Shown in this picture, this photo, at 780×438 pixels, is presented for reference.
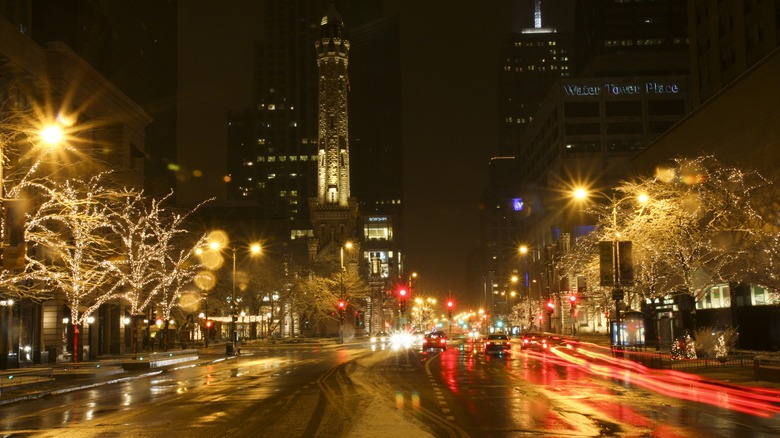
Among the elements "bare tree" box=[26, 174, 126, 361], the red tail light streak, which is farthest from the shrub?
"bare tree" box=[26, 174, 126, 361]

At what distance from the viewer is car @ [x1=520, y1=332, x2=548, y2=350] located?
204 feet

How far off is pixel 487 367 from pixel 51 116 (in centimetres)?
2928

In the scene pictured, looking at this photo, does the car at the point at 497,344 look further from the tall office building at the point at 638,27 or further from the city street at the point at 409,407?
the tall office building at the point at 638,27

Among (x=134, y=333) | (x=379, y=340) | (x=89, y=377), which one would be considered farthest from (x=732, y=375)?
(x=379, y=340)

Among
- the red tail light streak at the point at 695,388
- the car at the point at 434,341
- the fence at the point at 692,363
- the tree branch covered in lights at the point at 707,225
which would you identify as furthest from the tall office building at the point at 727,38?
the red tail light streak at the point at 695,388

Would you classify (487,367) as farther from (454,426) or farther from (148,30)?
(148,30)

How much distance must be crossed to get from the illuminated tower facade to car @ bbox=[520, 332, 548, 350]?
5890cm

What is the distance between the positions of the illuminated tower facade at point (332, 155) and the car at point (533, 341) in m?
58.9

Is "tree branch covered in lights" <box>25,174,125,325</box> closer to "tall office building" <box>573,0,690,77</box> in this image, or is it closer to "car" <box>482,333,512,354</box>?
"car" <box>482,333,512,354</box>

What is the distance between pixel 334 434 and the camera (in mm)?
15305

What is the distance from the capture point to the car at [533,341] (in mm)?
62281

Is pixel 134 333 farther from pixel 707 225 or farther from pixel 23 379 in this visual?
pixel 707 225

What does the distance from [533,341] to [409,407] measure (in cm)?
4444

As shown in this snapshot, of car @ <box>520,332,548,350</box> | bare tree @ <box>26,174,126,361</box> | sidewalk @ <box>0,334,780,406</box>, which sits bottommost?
car @ <box>520,332,548,350</box>
